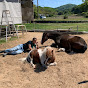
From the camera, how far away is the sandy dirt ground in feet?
11.5

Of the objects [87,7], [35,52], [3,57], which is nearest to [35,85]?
[35,52]

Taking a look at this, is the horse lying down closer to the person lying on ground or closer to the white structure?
the person lying on ground

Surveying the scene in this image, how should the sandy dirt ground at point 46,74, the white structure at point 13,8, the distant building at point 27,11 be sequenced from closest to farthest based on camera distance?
the sandy dirt ground at point 46,74
the white structure at point 13,8
the distant building at point 27,11

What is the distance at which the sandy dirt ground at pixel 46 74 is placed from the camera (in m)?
3.50

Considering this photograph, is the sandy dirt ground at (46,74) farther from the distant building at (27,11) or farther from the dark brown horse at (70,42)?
the distant building at (27,11)

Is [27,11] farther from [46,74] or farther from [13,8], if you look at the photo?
[46,74]

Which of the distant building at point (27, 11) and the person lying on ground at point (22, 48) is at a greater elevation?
the distant building at point (27, 11)

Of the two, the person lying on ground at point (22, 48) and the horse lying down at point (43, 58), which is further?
the person lying on ground at point (22, 48)

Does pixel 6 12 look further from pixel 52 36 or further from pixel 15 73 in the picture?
pixel 15 73

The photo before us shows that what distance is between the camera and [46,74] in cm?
402

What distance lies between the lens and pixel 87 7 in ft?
109

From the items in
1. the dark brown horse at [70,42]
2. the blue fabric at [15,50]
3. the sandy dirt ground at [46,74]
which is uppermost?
the dark brown horse at [70,42]

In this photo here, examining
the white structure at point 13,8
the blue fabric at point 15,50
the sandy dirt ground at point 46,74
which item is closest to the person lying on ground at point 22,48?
the blue fabric at point 15,50

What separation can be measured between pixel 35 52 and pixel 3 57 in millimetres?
1773
